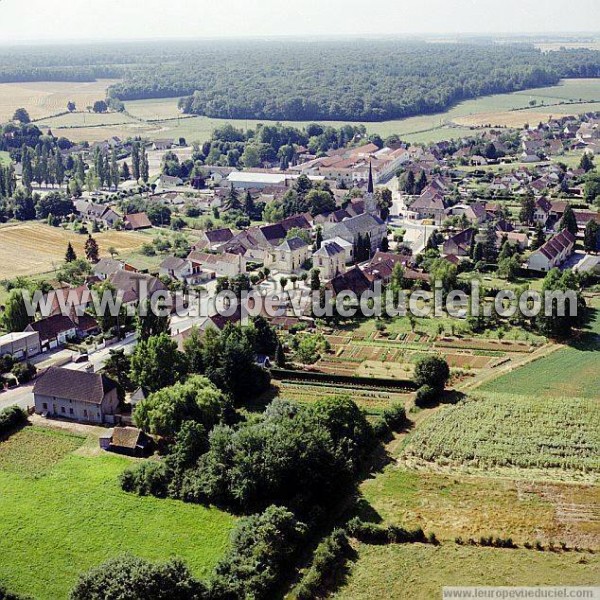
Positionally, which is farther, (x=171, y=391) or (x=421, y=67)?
(x=421, y=67)

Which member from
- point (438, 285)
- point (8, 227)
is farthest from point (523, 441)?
point (8, 227)

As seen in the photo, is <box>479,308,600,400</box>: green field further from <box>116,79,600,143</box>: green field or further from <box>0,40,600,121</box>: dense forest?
<box>0,40,600,121</box>: dense forest

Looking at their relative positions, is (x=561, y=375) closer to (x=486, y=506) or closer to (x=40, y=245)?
(x=486, y=506)

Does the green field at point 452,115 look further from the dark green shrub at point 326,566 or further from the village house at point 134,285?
the dark green shrub at point 326,566

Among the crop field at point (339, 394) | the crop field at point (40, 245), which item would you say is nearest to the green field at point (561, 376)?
the crop field at point (339, 394)

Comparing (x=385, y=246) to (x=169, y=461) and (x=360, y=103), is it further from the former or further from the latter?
(x=360, y=103)
